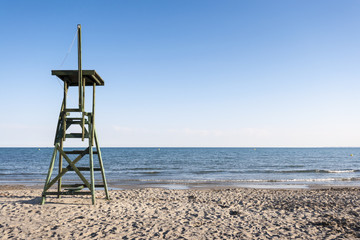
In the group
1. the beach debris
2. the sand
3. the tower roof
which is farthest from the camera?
the tower roof

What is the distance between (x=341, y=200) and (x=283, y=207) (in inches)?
142

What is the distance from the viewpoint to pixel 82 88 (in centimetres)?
940

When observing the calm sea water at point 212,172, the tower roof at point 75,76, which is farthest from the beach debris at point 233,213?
the calm sea water at point 212,172

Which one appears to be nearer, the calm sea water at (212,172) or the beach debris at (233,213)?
the beach debris at (233,213)

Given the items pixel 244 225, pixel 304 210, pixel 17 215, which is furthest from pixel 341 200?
pixel 17 215

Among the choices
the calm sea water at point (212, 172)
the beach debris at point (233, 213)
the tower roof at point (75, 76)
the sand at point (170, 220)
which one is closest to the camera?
the sand at point (170, 220)

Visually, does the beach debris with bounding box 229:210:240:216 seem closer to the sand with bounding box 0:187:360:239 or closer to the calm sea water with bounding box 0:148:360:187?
the sand with bounding box 0:187:360:239

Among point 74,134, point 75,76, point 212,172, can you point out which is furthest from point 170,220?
point 212,172

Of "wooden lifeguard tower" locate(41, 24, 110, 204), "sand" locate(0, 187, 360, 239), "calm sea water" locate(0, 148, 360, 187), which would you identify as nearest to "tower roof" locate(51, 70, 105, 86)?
"wooden lifeguard tower" locate(41, 24, 110, 204)

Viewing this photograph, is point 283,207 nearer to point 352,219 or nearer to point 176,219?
point 352,219

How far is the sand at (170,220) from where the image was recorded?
6590 millimetres

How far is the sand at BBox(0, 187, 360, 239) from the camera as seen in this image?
21.6 ft

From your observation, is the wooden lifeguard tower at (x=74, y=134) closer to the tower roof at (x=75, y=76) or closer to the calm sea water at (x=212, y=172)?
the tower roof at (x=75, y=76)

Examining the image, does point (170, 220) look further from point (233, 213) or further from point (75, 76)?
point (75, 76)
